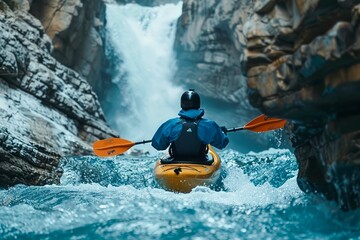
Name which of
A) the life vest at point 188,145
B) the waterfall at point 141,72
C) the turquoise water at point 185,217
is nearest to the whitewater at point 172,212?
the turquoise water at point 185,217

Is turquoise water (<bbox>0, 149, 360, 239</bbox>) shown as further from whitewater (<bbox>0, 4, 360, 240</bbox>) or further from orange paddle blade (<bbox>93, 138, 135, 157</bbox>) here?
orange paddle blade (<bbox>93, 138, 135, 157</bbox>)

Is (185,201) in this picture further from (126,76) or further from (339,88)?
(126,76)

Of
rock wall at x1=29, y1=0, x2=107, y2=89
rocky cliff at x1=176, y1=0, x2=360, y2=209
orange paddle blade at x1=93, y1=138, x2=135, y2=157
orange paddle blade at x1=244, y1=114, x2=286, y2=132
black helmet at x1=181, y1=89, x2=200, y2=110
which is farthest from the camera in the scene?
rock wall at x1=29, y1=0, x2=107, y2=89

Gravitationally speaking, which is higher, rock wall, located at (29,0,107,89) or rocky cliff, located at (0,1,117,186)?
rock wall, located at (29,0,107,89)

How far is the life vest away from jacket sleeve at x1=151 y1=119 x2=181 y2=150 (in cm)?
8

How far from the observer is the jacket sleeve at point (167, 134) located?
625 centimetres

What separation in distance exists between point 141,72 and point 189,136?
631 inches

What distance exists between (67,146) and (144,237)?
22.3ft

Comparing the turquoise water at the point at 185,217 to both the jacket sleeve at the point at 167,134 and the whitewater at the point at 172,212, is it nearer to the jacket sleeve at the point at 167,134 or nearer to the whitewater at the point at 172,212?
the whitewater at the point at 172,212

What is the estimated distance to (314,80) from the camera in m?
3.17

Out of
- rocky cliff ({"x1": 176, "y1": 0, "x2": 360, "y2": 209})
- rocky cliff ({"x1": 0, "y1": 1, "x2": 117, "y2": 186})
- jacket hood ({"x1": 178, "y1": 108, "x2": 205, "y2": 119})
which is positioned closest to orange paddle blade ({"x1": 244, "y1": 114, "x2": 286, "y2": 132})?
jacket hood ({"x1": 178, "y1": 108, "x2": 205, "y2": 119})

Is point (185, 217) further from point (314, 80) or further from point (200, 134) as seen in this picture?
point (200, 134)

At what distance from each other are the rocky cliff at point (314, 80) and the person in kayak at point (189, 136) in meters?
1.90

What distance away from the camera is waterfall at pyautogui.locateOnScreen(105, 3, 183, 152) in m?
20.4
